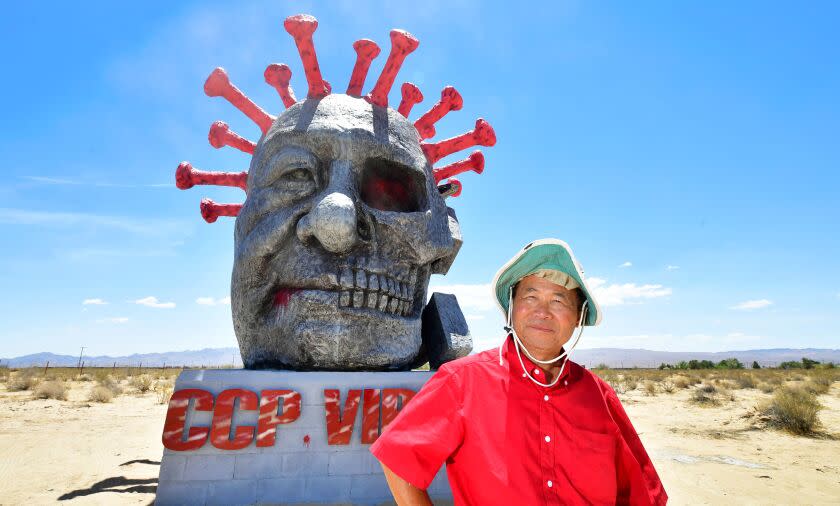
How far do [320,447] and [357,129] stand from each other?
8.01 feet

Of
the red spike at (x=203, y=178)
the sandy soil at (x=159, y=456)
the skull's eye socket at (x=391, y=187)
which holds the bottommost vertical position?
the sandy soil at (x=159, y=456)

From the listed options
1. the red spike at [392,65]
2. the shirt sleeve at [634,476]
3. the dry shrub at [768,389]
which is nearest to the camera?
the shirt sleeve at [634,476]

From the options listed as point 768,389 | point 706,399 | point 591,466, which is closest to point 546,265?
point 591,466

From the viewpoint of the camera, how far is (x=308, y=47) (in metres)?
4.13

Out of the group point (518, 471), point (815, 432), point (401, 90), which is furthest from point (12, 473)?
point (815, 432)

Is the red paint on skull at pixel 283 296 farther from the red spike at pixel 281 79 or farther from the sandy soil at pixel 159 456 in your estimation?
the sandy soil at pixel 159 456

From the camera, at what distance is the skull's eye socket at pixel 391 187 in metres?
3.94

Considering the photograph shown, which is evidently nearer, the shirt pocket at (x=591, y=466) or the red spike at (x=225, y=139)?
the shirt pocket at (x=591, y=466)

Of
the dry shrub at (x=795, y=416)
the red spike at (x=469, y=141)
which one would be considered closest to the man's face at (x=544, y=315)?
the red spike at (x=469, y=141)

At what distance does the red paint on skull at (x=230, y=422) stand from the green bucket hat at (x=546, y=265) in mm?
2252

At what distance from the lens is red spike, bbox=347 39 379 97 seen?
4.27 meters

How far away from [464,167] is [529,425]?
13.8 ft

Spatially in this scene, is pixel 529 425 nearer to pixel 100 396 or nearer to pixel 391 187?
pixel 391 187

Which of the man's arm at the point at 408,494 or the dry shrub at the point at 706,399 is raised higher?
the man's arm at the point at 408,494
